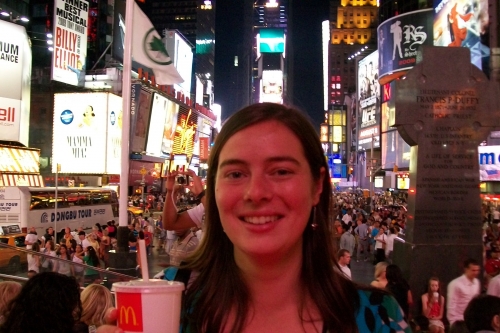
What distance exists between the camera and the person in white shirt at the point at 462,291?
755 cm

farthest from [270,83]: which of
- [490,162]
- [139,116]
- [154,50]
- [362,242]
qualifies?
[154,50]

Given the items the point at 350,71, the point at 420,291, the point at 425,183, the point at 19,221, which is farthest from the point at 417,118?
the point at 350,71

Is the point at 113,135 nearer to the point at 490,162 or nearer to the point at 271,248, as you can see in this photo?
the point at 490,162

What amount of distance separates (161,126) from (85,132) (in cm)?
1589

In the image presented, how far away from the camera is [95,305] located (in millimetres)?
5023

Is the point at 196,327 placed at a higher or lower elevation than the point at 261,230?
lower

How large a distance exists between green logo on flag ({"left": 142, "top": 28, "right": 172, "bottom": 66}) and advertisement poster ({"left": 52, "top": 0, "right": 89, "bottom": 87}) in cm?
2894

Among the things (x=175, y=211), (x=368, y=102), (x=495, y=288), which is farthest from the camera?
(x=368, y=102)

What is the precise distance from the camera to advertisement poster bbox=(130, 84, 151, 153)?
50.3m

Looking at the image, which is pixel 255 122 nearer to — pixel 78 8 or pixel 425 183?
pixel 425 183

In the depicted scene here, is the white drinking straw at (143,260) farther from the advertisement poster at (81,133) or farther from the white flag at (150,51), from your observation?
the advertisement poster at (81,133)

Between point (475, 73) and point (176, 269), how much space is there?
33.0ft

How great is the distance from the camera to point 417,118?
10281 millimetres

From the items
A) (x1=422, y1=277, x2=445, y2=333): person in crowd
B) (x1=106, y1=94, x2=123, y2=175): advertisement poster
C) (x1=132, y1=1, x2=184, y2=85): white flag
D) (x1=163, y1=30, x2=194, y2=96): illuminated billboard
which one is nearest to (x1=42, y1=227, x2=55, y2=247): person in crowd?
(x1=132, y1=1, x2=184, y2=85): white flag
